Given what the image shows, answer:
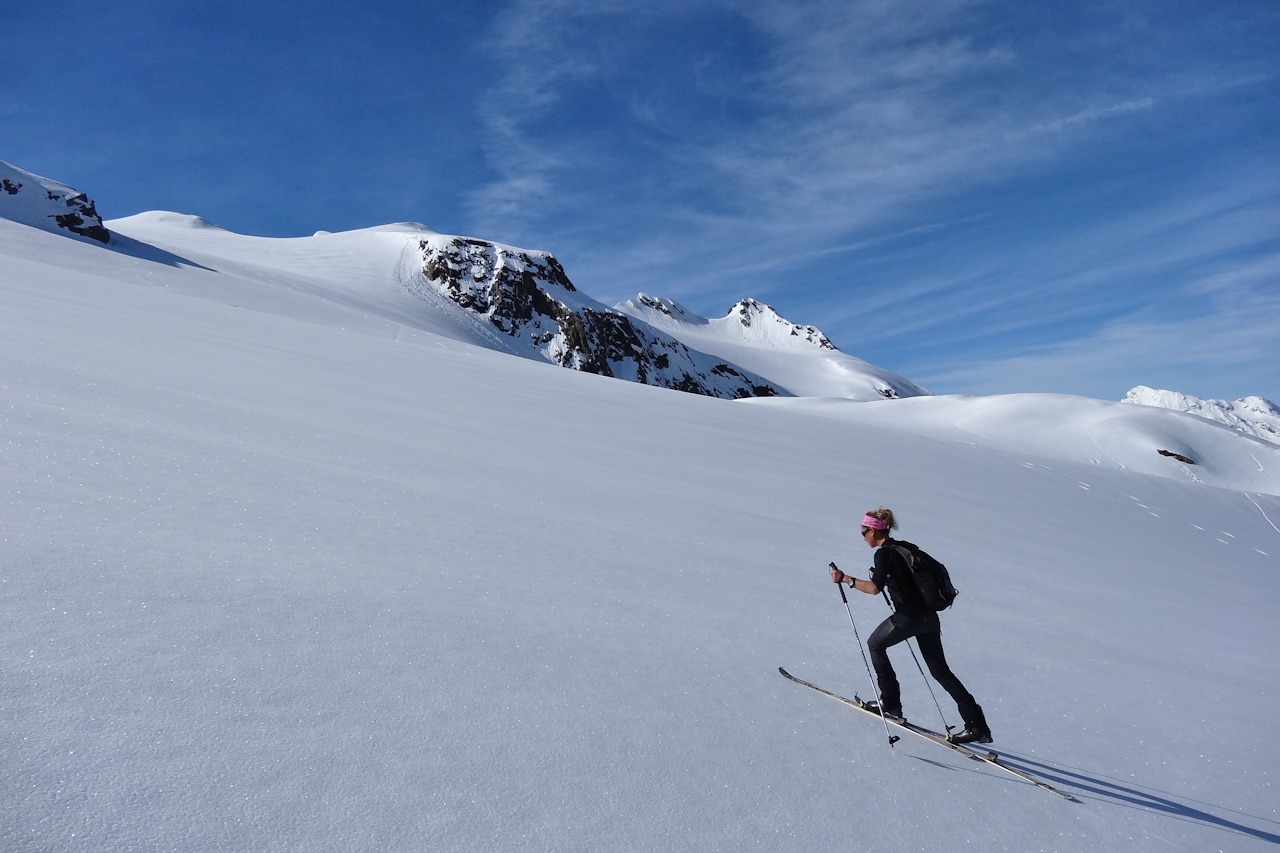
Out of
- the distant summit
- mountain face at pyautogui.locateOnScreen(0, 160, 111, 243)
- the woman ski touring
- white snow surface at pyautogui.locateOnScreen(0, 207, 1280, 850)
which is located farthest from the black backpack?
mountain face at pyautogui.locateOnScreen(0, 160, 111, 243)

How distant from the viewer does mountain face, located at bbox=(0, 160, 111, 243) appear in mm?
57781

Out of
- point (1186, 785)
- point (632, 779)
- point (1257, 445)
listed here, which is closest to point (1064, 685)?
point (1186, 785)

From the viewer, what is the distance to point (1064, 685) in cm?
543

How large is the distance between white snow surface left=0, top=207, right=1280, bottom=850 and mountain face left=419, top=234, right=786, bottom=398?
211 feet

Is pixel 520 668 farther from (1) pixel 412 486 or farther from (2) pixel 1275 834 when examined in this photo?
(2) pixel 1275 834

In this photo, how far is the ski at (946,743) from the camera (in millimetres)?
3994

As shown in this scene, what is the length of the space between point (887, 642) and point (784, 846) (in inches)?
72.8

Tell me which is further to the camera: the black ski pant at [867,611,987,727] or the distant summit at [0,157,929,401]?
the distant summit at [0,157,929,401]

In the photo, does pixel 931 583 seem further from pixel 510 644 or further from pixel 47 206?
pixel 47 206

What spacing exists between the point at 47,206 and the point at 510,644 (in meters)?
79.6

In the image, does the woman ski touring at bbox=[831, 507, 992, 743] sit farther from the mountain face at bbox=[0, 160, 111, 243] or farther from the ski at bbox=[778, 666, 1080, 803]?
the mountain face at bbox=[0, 160, 111, 243]

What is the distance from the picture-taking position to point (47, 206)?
60.2 metres

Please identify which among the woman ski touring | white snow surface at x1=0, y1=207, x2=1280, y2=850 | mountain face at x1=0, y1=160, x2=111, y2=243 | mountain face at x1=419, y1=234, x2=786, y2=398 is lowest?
white snow surface at x1=0, y1=207, x2=1280, y2=850

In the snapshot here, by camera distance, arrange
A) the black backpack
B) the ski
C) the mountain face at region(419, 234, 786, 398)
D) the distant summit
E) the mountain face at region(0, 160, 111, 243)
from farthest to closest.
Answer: the mountain face at region(419, 234, 786, 398)
the mountain face at region(0, 160, 111, 243)
the distant summit
the black backpack
the ski
